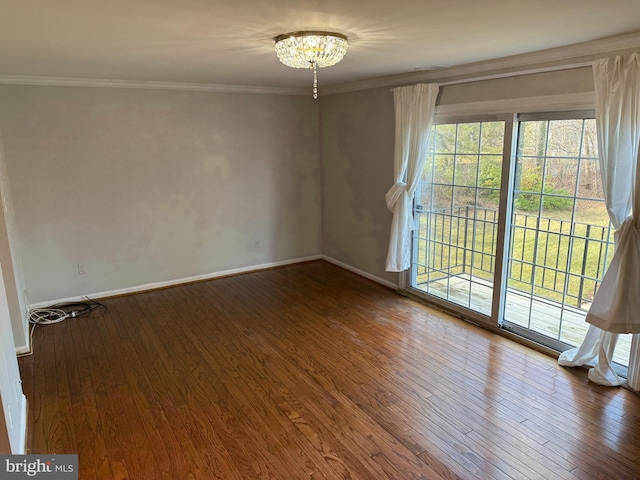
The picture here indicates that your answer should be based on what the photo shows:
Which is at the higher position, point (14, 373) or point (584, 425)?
point (14, 373)

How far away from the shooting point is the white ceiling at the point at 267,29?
6.66 feet

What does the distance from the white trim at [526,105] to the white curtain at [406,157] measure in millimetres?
190

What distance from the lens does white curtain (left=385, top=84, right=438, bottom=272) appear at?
13.9ft

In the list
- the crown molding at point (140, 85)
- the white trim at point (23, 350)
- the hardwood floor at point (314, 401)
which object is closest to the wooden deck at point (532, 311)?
the hardwood floor at point (314, 401)

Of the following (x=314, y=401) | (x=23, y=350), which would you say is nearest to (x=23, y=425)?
(x=23, y=350)

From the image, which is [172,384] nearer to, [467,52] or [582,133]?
[467,52]

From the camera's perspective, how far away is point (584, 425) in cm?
266

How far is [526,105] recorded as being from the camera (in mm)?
3412

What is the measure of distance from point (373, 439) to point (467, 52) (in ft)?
9.30

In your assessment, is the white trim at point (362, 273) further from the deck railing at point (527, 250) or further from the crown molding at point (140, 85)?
the crown molding at point (140, 85)

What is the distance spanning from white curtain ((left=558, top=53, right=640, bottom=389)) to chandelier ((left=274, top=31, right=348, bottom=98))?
181cm

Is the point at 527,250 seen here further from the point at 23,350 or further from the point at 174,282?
the point at 23,350

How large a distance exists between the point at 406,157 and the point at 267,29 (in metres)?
2.40

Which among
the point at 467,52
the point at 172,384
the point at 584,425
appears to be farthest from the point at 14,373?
the point at 467,52
